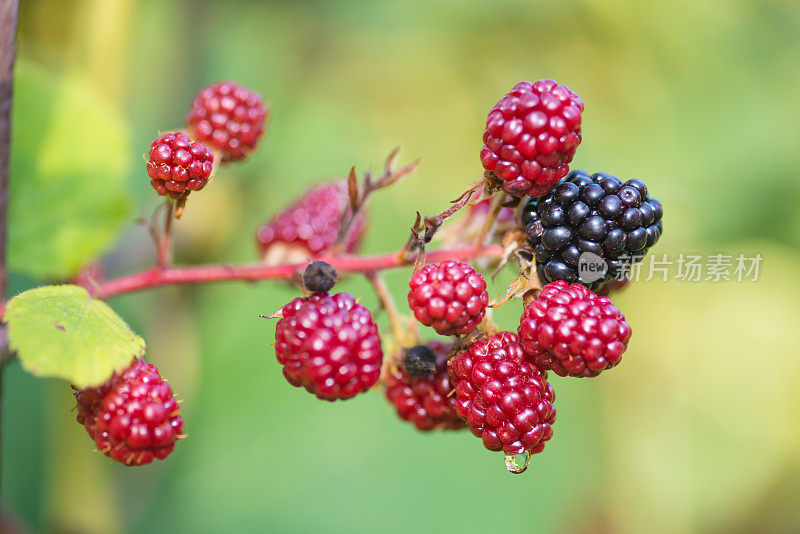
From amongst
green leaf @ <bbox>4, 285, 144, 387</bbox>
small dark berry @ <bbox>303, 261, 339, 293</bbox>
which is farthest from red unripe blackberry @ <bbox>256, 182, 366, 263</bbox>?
green leaf @ <bbox>4, 285, 144, 387</bbox>

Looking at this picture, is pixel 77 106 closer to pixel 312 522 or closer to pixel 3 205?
pixel 3 205

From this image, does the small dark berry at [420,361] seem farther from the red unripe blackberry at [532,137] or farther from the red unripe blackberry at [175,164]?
the red unripe blackberry at [175,164]

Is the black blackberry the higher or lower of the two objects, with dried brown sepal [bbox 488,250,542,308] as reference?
higher

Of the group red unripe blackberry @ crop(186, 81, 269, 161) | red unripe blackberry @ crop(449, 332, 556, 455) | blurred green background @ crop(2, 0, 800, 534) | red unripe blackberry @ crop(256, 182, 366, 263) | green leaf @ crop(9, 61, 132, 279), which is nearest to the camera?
red unripe blackberry @ crop(449, 332, 556, 455)

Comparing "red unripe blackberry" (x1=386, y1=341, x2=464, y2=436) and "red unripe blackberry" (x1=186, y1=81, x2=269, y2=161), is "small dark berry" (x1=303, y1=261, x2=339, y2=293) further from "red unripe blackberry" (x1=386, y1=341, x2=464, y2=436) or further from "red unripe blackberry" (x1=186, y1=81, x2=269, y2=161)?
"red unripe blackberry" (x1=186, y1=81, x2=269, y2=161)

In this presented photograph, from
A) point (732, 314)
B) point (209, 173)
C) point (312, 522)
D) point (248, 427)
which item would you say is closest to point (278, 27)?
point (248, 427)
